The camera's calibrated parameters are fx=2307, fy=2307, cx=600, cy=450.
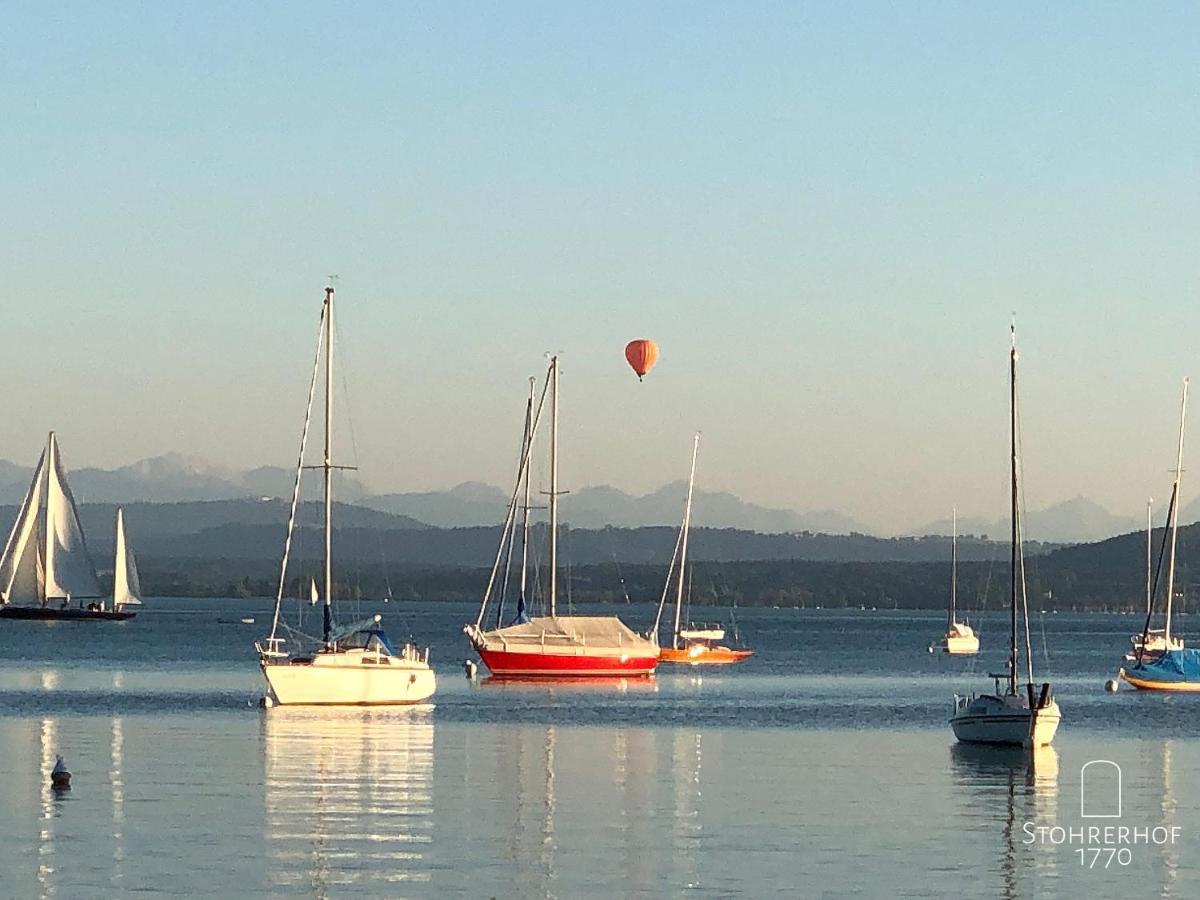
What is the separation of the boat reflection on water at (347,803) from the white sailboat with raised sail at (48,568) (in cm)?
12155

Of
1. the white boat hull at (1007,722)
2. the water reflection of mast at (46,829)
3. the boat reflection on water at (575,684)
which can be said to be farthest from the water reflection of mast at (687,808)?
the boat reflection on water at (575,684)

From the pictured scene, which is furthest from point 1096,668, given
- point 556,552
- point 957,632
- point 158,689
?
point 158,689

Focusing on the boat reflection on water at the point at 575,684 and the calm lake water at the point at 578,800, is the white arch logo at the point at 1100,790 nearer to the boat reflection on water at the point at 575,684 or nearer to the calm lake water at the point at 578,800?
the calm lake water at the point at 578,800

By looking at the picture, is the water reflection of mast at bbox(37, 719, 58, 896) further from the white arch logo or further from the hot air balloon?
the hot air balloon

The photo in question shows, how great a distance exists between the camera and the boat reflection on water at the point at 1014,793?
3177 centimetres

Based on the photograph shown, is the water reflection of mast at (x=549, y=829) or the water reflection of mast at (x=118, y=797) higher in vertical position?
the water reflection of mast at (x=118, y=797)

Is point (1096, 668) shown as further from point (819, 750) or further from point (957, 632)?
point (819, 750)

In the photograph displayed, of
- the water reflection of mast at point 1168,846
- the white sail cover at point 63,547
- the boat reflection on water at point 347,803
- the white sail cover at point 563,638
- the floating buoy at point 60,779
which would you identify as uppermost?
the white sail cover at point 63,547

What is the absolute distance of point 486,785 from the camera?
42.3 meters

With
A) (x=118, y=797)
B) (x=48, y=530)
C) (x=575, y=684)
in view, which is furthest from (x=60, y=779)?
(x=48, y=530)

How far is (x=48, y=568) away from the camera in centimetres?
18150

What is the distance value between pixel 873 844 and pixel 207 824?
9.96 meters

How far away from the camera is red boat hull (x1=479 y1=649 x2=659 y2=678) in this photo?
282 ft

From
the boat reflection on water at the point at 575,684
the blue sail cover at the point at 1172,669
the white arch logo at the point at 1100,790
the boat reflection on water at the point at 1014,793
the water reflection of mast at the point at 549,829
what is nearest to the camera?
the water reflection of mast at the point at 549,829
